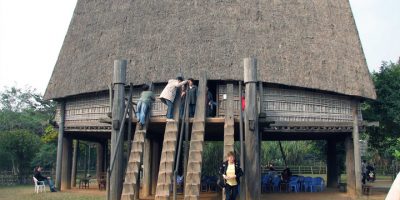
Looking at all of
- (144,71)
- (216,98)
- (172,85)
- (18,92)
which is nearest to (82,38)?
(144,71)

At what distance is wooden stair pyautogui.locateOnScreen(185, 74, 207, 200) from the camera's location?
337 inches

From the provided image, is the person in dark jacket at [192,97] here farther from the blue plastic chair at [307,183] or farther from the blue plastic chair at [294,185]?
the blue plastic chair at [307,183]

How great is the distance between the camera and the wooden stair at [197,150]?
28.1 ft

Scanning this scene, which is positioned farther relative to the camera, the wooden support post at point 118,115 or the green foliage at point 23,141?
the green foliage at point 23,141

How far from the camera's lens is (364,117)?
19.7 metres

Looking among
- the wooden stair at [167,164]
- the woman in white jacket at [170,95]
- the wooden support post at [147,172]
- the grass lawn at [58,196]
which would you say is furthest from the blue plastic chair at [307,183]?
the wooden stair at [167,164]

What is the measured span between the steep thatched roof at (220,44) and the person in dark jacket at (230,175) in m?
5.39

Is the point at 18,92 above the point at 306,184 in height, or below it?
above

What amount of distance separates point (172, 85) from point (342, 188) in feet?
32.0

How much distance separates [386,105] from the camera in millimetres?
18984

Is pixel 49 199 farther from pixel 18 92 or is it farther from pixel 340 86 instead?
pixel 18 92

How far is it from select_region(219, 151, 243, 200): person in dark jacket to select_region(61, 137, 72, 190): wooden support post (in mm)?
10411

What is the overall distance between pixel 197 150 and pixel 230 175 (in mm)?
986

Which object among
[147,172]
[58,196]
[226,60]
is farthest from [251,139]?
[58,196]
